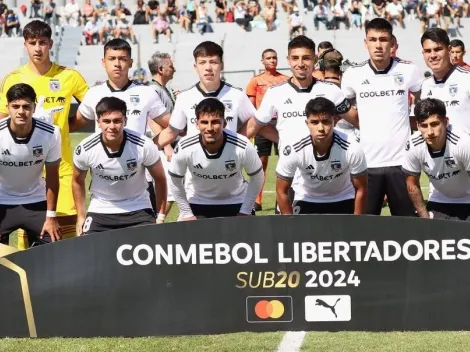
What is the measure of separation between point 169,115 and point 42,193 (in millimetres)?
1534

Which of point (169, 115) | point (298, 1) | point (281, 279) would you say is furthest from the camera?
point (298, 1)

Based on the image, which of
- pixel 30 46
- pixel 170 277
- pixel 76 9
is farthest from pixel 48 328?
pixel 76 9

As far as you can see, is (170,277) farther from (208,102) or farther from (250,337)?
(208,102)

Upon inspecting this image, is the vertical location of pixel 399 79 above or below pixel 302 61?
below

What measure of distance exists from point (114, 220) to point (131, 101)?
4.53 feet

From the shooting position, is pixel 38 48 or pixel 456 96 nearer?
pixel 456 96

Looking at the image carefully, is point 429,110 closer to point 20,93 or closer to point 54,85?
point 20,93

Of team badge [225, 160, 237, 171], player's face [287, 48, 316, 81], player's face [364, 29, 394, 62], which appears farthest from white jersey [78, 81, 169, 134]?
player's face [364, 29, 394, 62]

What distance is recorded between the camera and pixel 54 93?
32.1 feet

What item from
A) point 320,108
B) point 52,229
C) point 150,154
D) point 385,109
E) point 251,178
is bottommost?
point 52,229

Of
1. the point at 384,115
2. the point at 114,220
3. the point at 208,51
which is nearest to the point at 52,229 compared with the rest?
the point at 114,220

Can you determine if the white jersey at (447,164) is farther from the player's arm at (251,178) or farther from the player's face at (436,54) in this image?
the player's arm at (251,178)

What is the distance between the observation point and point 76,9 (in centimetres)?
4300

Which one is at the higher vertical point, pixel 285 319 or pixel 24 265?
pixel 24 265
